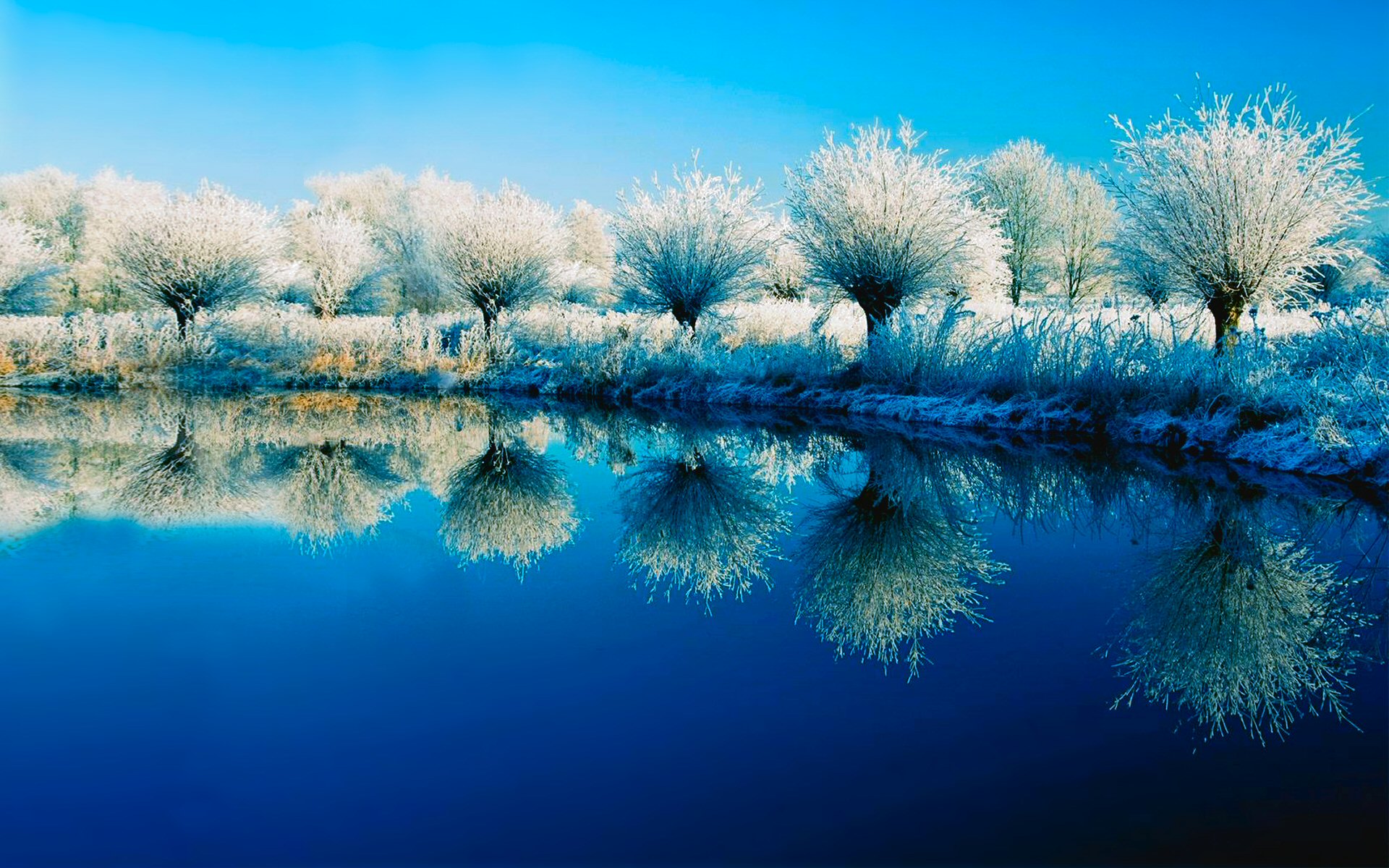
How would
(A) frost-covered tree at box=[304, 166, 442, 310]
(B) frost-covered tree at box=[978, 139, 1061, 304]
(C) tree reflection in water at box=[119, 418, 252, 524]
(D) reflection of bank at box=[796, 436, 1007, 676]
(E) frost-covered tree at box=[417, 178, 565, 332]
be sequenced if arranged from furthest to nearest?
(A) frost-covered tree at box=[304, 166, 442, 310], (B) frost-covered tree at box=[978, 139, 1061, 304], (E) frost-covered tree at box=[417, 178, 565, 332], (C) tree reflection in water at box=[119, 418, 252, 524], (D) reflection of bank at box=[796, 436, 1007, 676]

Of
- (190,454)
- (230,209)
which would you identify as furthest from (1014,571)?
(230,209)

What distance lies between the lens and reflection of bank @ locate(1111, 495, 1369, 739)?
11.7 ft

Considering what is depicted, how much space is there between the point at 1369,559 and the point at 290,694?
6.31 meters

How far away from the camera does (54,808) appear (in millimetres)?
2803

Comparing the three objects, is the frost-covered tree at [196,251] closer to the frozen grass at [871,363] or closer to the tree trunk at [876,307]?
the frozen grass at [871,363]

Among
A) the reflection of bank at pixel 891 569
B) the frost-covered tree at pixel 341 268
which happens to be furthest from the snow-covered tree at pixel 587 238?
the reflection of bank at pixel 891 569

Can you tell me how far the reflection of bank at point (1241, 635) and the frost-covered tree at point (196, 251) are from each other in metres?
24.8

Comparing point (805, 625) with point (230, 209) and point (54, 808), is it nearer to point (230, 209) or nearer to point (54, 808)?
point (54, 808)

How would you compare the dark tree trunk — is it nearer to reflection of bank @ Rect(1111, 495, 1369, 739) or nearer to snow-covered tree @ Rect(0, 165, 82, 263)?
reflection of bank @ Rect(1111, 495, 1369, 739)

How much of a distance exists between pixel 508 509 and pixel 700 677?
423 centimetres

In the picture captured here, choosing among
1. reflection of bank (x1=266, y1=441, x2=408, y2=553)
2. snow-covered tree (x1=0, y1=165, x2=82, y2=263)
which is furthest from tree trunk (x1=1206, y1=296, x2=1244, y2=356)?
snow-covered tree (x1=0, y1=165, x2=82, y2=263)

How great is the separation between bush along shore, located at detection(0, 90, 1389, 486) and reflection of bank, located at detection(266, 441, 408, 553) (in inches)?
330

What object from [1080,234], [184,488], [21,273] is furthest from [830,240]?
[1080,234]

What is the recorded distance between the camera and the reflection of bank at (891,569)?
443 cm
